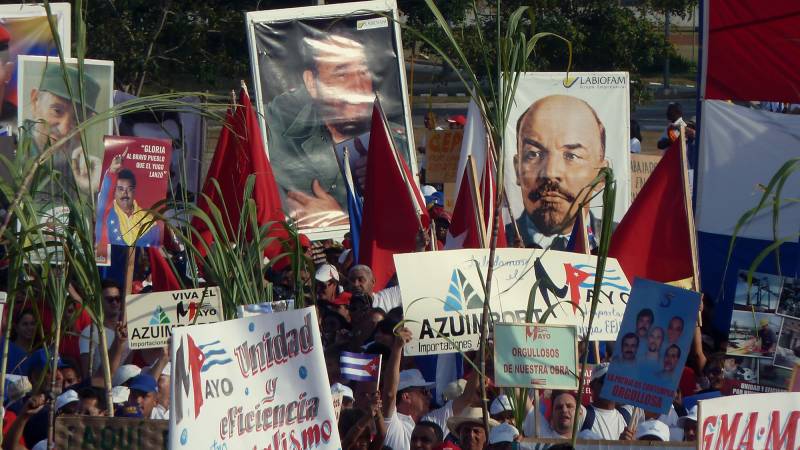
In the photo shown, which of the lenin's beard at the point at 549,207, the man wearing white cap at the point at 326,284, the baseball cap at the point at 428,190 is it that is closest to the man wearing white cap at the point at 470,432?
the man wearing white cap at the point at 326,284

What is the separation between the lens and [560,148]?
1013 cm

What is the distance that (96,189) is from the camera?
31.3 feet

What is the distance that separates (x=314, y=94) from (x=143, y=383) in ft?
17.2

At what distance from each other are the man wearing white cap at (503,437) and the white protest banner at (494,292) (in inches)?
38.5

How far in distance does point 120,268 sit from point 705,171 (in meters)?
3.86

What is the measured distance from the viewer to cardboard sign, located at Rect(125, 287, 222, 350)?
21.0ft

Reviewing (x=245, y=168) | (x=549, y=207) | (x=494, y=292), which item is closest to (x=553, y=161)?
(x=549, y=207)

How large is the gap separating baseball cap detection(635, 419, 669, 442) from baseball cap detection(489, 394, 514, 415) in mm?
589

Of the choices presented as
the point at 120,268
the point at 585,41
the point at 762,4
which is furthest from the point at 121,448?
the point at 585,41

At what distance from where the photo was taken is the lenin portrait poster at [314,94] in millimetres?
10922

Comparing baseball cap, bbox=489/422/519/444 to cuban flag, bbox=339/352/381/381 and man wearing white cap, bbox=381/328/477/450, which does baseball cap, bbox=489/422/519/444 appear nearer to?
man wearing white cap, bbox=381/328/477/450

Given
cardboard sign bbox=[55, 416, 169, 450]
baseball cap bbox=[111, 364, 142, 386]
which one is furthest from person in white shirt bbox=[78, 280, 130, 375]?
cardboard sign bbox=[55, 416, 169, 450]

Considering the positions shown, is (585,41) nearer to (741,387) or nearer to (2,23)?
(2,23)

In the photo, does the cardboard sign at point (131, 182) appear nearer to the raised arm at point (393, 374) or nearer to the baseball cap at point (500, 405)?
the raised arm at point (393, 374)
